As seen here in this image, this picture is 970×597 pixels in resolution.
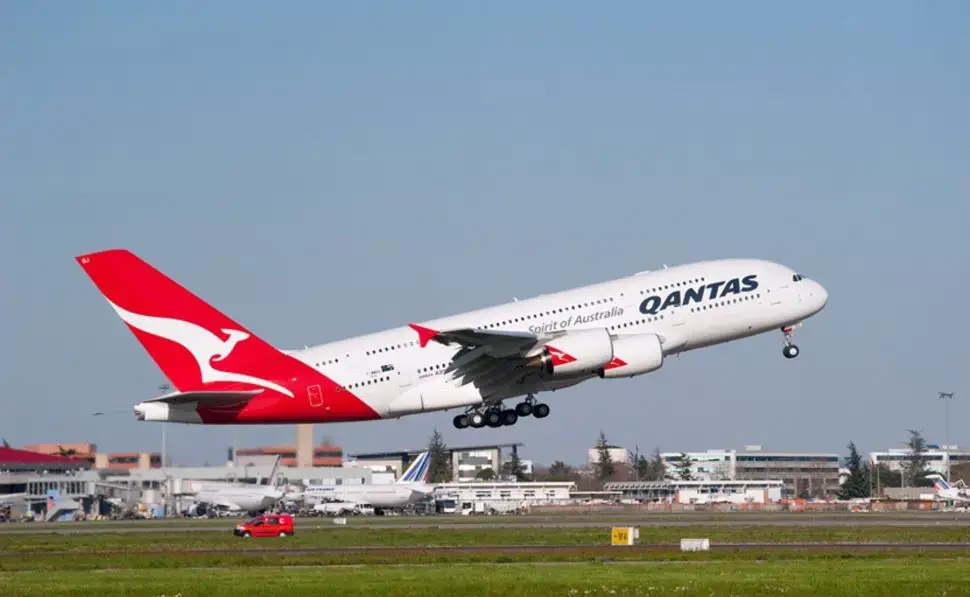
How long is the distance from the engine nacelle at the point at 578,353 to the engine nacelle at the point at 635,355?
70cm

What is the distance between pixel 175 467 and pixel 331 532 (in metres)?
60.6

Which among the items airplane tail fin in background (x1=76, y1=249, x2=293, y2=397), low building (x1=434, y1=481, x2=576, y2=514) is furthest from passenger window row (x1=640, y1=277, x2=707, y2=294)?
low building (x1=434, y1=481, x2=576, y2=514)

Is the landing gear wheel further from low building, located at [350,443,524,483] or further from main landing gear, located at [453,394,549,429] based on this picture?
low building, located at [350,443,524,483]

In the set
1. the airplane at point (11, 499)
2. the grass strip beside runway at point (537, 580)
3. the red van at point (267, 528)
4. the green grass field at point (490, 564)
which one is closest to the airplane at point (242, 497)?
the airplane at point (11, 499)

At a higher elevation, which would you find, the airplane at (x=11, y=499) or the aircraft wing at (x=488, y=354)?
the aircraft wing at (x=488, y=354)

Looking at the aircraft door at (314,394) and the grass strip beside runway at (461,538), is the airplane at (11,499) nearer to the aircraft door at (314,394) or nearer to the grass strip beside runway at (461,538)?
the grass strip beside runway at (461,538)

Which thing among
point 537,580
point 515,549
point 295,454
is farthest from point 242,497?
point 537,580

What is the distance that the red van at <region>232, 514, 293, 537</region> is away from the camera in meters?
74.0

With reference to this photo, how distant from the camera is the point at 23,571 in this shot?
5247 centimetres

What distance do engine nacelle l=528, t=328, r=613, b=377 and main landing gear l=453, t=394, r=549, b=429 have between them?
3991mm

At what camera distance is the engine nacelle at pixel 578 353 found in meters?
67.6

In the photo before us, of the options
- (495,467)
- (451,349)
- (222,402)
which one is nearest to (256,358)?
(222,402)

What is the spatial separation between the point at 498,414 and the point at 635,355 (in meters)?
7.81

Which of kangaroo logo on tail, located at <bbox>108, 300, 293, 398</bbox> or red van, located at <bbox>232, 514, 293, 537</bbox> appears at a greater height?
kangaroo logo on tail, located at <bbox>108, 300, 293, 398</bbox>
